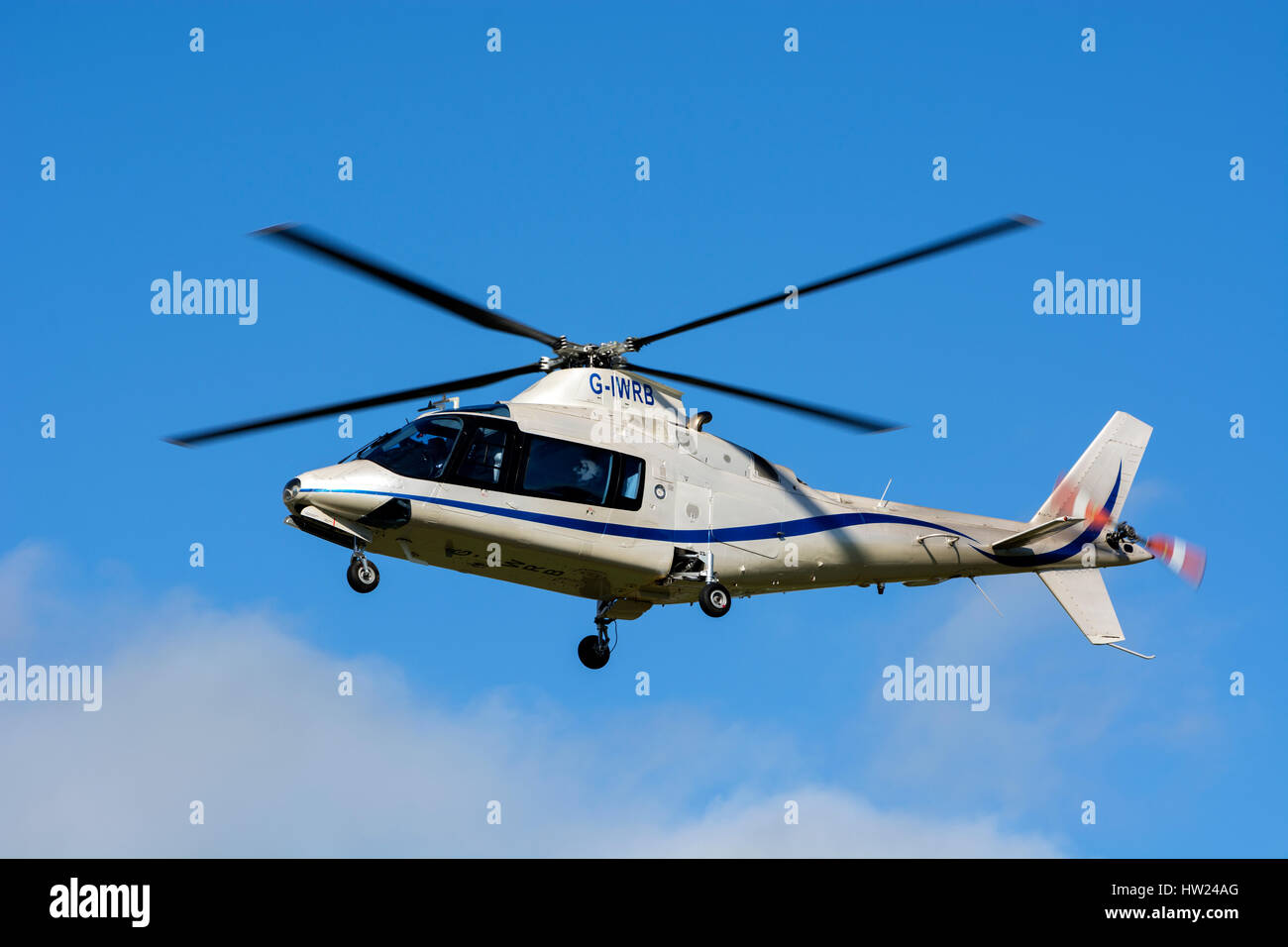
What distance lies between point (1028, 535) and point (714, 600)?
6821mm

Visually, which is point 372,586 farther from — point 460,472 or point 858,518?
point 858,518

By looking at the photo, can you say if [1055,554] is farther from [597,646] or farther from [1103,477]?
[597,646]

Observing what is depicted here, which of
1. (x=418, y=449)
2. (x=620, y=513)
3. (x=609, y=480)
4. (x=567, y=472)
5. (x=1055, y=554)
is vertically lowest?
(x=1055, y=554)

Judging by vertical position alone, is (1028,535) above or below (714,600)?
→ above

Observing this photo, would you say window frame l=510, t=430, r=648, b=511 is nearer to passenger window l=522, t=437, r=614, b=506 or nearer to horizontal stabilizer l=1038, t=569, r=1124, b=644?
passenger window l=522, t=437, r=614, b=506

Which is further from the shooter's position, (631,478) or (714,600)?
(714,600)

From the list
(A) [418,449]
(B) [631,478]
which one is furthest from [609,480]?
(A) [418,449]

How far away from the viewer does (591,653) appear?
2658 centimetres

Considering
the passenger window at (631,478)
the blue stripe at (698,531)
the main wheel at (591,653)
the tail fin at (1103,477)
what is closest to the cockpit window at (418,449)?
the blue stripe at (698,531)

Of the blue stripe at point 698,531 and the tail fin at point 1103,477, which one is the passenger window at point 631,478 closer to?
the blue stripe at point 698,531

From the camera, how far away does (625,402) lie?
26031 millimetres

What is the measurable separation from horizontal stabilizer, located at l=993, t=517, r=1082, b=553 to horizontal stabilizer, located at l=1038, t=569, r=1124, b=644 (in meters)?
0.98
